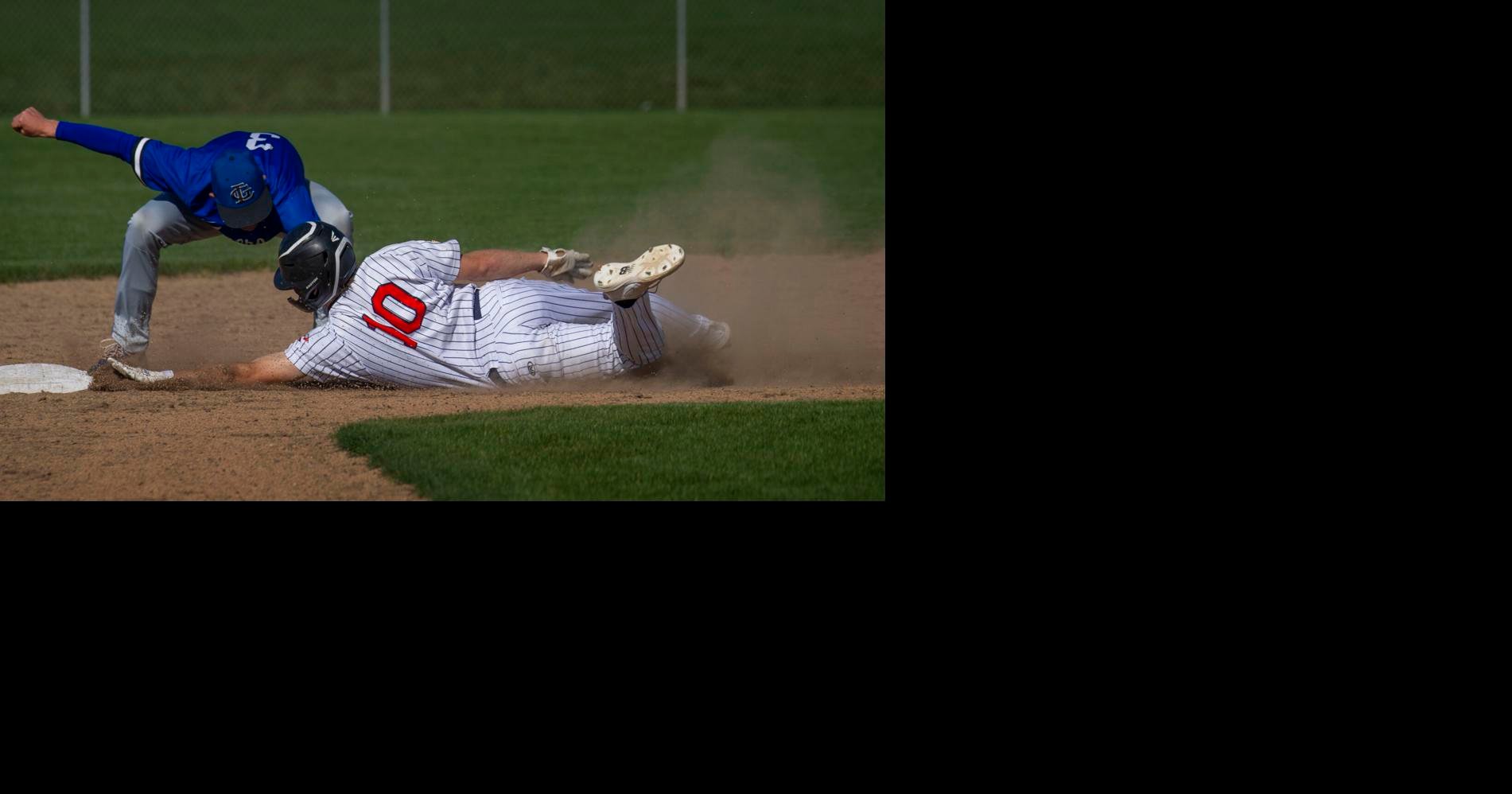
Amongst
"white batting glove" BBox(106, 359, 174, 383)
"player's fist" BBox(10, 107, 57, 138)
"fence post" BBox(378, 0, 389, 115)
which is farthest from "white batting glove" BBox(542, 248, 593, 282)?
"fence post" BBox(378, 0, 389, 115)

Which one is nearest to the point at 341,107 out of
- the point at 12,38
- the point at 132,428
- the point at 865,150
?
the point at 12,38

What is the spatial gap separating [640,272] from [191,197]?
2.43m

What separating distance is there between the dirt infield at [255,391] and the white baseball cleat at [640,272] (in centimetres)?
52

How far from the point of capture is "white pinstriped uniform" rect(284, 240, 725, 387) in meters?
6.41

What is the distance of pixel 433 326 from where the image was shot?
21.3 ft

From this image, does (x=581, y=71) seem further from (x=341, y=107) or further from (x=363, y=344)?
(x=363, y=344)

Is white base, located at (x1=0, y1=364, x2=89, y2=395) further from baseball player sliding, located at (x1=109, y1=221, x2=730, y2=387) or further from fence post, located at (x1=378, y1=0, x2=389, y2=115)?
fence post, located at (x1=378, y1=0, x2=389, y2=115)

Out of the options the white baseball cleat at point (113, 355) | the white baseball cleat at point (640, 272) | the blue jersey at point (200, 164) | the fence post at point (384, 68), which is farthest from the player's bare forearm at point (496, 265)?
the fence post at point (384, 68)

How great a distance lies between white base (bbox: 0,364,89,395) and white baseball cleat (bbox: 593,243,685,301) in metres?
2.53

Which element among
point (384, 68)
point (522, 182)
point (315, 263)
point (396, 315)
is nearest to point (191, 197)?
point (315, 263)

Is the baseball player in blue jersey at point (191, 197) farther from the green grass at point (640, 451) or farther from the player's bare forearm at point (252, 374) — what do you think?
the green grass at point (640, 451)

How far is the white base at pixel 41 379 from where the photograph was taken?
6.73 m

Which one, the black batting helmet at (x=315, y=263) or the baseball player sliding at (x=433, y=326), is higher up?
the black batting helmet at (x=315, y=263)

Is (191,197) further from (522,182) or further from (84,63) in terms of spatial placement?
(84,63)
